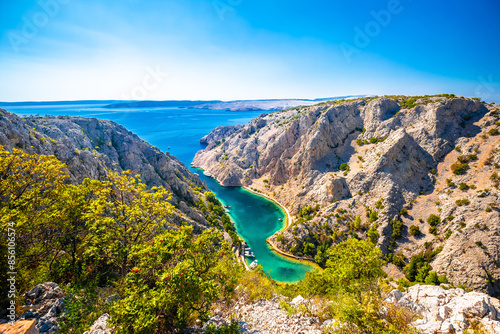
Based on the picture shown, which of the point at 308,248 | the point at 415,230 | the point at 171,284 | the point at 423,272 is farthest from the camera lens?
the point at 308,248

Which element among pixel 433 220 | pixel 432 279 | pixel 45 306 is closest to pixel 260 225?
pixel 432 279

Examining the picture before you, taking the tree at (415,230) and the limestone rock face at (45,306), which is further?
the tree at (415,230)

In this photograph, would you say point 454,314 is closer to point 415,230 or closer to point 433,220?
point 415,230

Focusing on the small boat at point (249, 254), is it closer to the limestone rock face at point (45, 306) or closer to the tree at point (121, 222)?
the tree at point (121, 222)

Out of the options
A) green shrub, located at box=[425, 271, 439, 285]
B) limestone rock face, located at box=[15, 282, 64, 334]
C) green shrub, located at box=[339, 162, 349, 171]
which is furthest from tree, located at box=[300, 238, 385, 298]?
green shrub, located at box=[339, 162, 349, 171]

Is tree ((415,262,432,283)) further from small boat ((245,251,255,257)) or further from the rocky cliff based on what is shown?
the rocky cliff

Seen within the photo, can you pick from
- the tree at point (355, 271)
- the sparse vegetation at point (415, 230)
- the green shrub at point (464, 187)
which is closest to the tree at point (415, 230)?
the sparse vegetation at point (415, 230)
